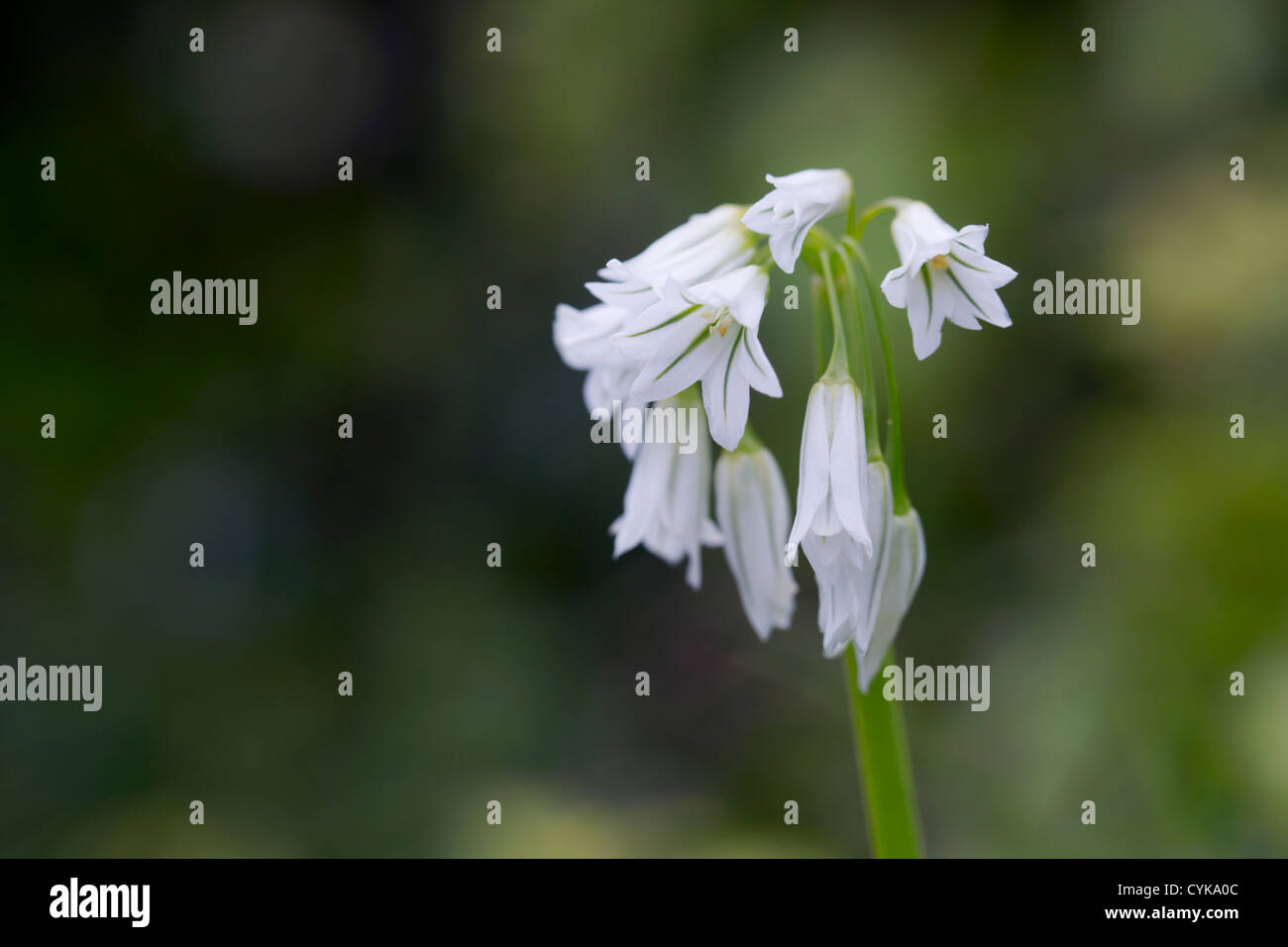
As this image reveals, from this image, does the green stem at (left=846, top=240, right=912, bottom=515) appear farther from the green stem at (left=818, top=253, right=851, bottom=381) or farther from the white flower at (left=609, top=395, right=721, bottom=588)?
the white flower at (left=609, top=395, right=721, bottom=588)

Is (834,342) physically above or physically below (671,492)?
above

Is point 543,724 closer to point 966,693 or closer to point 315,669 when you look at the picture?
point 315,669

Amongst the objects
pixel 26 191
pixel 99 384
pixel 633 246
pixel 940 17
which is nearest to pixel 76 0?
pixel 26 191

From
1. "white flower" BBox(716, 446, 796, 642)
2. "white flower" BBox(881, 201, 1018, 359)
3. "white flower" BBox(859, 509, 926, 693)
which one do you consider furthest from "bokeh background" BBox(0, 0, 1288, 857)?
"white flower" BBox(881, 201, 1018, 359)

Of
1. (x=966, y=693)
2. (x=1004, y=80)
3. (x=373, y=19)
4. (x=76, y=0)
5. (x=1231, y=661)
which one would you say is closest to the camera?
(x=1231, y=661)

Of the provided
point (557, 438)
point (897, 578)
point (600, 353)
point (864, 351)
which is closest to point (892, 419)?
point (864, 351)

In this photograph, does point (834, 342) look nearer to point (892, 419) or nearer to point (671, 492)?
point (892, 419)

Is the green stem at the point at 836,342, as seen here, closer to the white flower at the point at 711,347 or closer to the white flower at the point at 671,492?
the white flower at the point at 711,347
